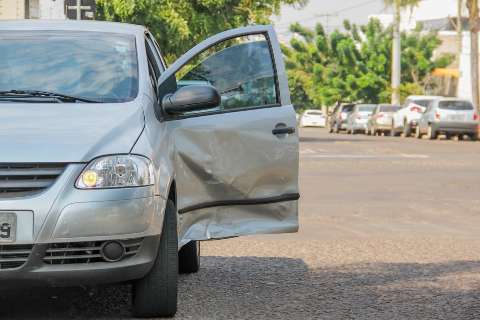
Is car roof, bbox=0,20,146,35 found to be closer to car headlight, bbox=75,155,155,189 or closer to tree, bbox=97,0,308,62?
car headlight, bbox=75,155,155,189

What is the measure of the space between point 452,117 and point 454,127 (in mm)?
429

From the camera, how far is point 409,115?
50688 mm

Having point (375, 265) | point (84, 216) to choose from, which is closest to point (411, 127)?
point (375, 265)

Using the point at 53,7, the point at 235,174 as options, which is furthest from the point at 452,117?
the point at 235,174

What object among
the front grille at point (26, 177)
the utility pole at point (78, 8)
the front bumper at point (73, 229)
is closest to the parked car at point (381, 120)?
the utility pole at point (78, 8)

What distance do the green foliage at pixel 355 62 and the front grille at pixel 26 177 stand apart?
262 feet

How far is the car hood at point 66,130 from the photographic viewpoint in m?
6.38

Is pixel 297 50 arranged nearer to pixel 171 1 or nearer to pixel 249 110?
pixel 171 1

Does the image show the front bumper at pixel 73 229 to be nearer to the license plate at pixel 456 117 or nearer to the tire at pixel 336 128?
the license plate at pixel 456 117

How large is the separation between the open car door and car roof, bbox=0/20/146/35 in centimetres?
49

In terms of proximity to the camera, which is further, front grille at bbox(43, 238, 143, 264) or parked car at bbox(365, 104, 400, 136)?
parked car at bbox(365, 104, 400, 136)

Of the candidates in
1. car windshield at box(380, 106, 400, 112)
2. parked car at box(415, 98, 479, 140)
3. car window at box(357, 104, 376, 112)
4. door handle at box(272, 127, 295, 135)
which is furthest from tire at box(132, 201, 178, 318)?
car window at box(357, 104, 376, 112)

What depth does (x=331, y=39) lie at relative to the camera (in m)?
97.6

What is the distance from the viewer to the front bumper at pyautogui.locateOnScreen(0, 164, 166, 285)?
628 centimetres
